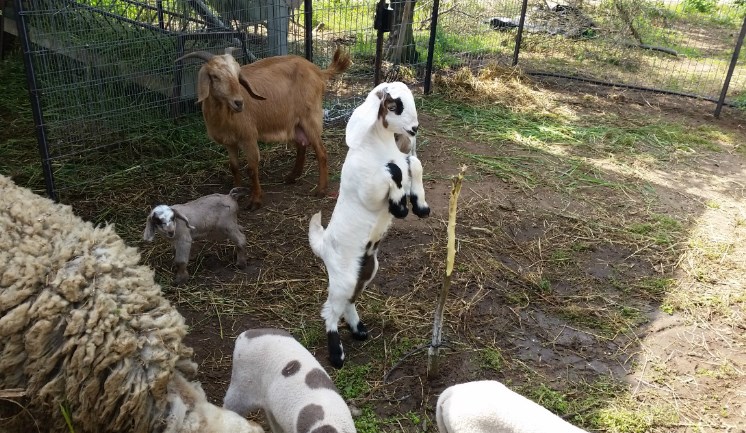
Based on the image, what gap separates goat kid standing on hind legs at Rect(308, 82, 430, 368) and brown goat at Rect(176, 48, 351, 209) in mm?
2026

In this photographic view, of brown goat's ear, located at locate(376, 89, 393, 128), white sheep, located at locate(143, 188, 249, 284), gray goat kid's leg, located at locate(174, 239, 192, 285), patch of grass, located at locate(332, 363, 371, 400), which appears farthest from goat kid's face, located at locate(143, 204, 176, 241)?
brown goat's ear, located at locate(376, 89, 393, 128)

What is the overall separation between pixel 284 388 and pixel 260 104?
326 centimetres

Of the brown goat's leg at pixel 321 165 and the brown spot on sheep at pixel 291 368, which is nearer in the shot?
the brown spot on sheep at pixel 291 368

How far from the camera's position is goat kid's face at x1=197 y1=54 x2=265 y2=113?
4797mm

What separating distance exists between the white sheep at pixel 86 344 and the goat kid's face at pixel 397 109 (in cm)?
145

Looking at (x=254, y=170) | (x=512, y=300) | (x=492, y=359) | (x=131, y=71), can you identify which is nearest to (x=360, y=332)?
(x=492, y=359)

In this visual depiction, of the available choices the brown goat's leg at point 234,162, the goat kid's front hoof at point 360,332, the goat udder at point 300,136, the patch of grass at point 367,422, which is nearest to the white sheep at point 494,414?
the patch of grass at point 367,422

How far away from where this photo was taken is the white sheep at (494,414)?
2.48 meters

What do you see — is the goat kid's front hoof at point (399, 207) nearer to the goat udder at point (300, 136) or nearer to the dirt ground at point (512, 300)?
the dirt ground at point (512, 300)

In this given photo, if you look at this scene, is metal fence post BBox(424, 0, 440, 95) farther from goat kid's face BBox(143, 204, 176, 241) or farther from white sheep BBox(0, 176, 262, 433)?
white sheep BBox(0, 176, 262, 433)

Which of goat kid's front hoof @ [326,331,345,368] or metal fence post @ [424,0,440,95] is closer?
goat kid's front hoof @ [326,331,345,368]

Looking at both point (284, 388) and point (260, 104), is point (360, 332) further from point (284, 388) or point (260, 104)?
point (260, 104)

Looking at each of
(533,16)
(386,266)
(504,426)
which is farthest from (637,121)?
(504,426)

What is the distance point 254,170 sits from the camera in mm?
5324
